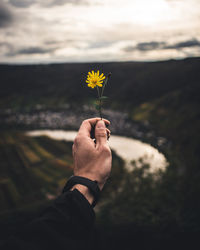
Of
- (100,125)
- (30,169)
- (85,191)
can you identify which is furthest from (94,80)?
(30,169)

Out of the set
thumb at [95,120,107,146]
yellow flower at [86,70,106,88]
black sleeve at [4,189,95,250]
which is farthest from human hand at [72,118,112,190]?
yellow flower at [86,70,106,88]

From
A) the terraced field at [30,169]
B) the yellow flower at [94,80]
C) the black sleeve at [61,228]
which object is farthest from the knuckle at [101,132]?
the terraced field at [30,169]

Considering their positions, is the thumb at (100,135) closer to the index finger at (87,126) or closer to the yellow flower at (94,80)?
the index finger at (87,126)

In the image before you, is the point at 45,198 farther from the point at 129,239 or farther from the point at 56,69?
the point at 56,69

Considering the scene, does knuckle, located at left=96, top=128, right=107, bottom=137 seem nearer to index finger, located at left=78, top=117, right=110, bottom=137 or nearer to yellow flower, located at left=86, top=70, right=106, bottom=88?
index finger, located at left=78, top=117, right=110, bottom=137

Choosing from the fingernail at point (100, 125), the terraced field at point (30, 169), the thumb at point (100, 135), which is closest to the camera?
the thumb at point (100, 135)

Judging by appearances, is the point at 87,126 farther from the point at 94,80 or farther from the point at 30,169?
the point at 30,169

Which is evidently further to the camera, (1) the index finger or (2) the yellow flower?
(2) the yellow flower

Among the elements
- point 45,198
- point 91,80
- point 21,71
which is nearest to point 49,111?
point 21,71
